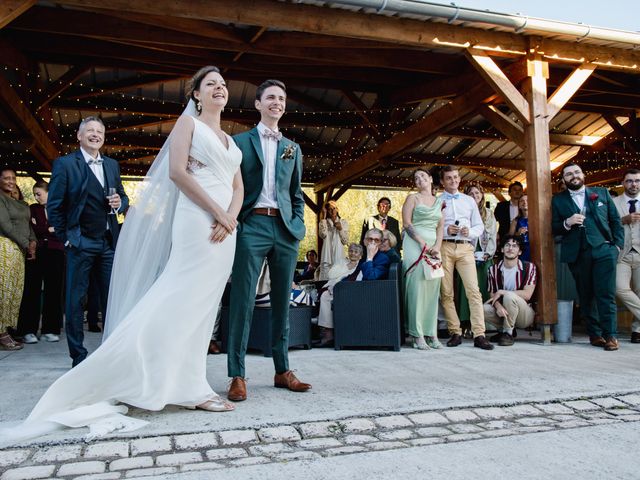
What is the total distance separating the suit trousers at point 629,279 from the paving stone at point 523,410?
3116 millimetres

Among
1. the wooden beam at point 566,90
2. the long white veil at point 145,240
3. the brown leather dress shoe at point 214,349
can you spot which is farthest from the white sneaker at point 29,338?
the wooden beam at point 566,90

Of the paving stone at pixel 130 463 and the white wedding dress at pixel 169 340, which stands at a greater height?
the white wedding dress at pixel 169 340

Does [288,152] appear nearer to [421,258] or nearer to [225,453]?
[225,453]

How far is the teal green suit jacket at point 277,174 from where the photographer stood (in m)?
2.90

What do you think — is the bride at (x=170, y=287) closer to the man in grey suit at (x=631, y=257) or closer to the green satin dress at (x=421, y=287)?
the green satin dress at (x=421, y=287)

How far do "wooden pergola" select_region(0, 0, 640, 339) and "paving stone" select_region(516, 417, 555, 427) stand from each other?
2.96m

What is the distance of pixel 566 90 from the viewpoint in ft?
18.6

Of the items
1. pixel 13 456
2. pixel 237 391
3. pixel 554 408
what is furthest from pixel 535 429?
pixel 13 456

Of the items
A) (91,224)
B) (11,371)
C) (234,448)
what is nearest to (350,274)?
(91,224)

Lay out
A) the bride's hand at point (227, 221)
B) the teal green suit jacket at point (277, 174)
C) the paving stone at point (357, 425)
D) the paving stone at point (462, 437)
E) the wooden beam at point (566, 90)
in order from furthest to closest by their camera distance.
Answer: the wooden beam at point (566, 90)
the teal green suit jacket at point (277, 174)
the bride's hand at point (227, 221)
the paving stone at point (357, 425)
the paving stone at point (462, 437)

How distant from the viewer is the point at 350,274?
201 inches

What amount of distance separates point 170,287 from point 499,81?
409 centimetres

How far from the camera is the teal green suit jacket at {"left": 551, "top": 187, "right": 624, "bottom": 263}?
16.3ft

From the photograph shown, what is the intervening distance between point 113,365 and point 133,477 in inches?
A: 30.0
